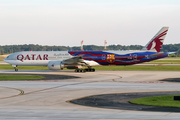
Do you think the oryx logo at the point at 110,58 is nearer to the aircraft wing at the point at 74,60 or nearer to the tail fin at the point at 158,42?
the aircraft wing at the point at 74,60

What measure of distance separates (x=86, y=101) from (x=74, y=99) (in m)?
1.36

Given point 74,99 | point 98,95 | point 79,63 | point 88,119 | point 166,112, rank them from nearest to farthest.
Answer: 1. point 88,119
2. point 166,112
3. point 74,99
4. point 98,95
5. point 79,63

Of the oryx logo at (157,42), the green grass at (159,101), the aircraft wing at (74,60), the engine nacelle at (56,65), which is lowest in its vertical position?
the green grass at (159,101)

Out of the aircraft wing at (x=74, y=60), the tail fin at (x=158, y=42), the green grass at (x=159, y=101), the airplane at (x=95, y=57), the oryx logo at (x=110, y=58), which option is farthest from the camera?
the tail fin at (x=158, y=42)

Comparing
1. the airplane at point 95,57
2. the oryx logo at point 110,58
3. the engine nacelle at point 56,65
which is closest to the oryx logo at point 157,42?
the airplane at point 95,57

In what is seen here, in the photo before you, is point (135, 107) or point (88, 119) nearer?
point (88, 119)

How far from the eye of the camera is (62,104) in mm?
20984

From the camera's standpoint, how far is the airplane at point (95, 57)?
53375mm

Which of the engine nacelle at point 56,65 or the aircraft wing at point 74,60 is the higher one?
the aircraft wing at point 74,60

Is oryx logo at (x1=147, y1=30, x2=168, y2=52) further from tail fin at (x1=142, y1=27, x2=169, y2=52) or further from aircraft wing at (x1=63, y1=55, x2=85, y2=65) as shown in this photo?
aircraft wing at (x1=63, y1=55, x2=85, y2=65)

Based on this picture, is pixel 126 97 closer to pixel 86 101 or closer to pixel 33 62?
pixel 86 101

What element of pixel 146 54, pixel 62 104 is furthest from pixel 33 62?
pixel 62 104

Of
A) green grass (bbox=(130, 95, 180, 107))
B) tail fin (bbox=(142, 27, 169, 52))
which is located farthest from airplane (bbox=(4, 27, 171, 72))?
green grass (bbox=(130, 95, 180, 107))

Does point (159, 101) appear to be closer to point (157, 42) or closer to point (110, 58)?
point (110, 58)
